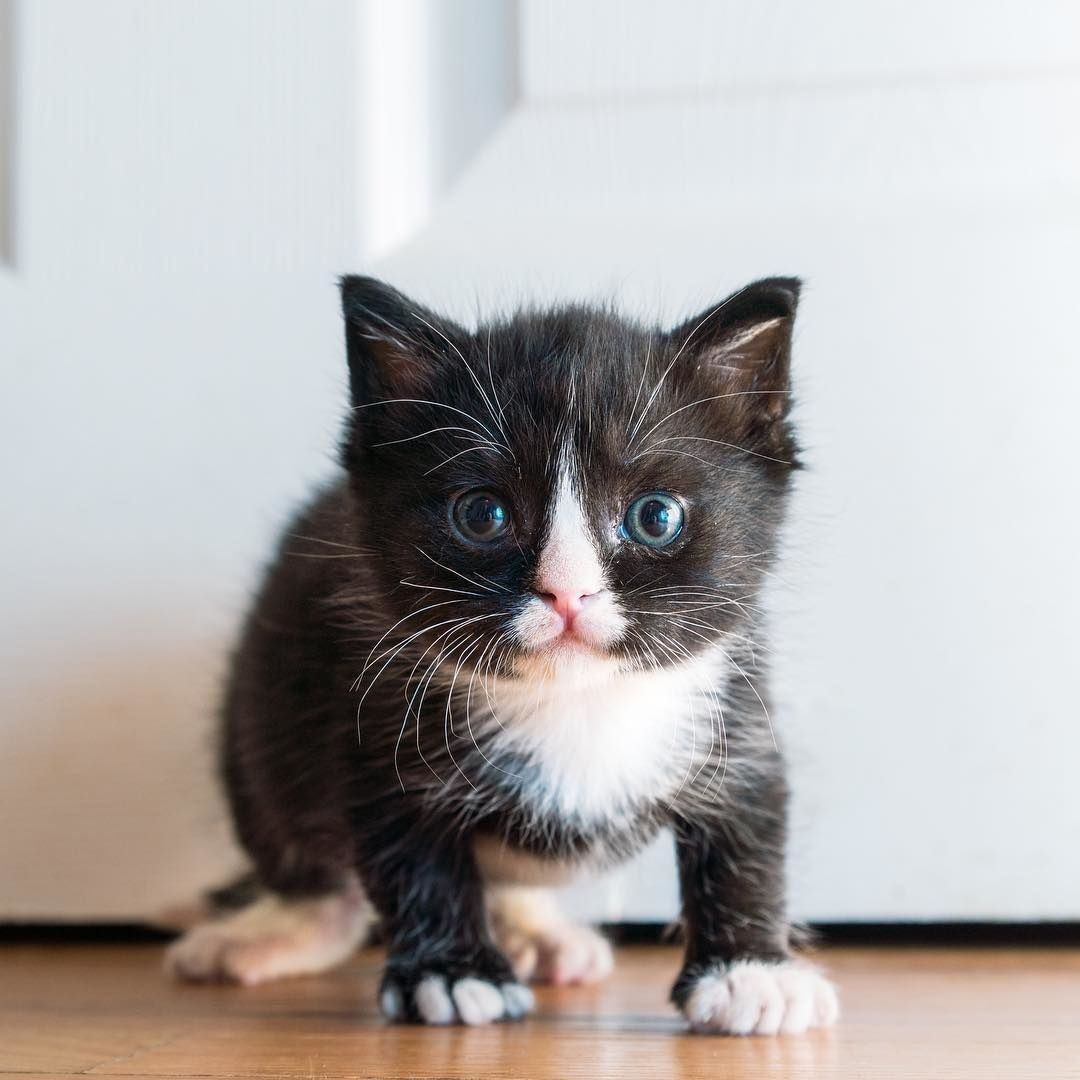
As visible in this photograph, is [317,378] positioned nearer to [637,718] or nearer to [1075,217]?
[637,718]

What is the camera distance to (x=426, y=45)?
1.51 meters

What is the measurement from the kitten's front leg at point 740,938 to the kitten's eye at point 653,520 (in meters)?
0.30

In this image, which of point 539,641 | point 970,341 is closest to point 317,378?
point 539,641

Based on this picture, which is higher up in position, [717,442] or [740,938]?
[717,442]

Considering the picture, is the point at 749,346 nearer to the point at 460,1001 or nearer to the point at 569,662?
the point at 569,662

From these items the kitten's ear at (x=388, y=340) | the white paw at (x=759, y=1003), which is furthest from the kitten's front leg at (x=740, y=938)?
the kitten's ear at (x=388, y=340)

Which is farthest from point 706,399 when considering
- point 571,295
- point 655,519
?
point 571,295

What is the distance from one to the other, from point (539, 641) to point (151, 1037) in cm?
45

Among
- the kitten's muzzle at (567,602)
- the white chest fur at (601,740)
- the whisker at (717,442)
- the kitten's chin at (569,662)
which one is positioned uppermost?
the whisker at (717,442)

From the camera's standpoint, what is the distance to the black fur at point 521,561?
3.44ft

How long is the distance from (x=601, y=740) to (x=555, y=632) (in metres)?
0.20

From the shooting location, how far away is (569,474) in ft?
3.37

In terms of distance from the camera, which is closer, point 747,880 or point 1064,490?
point 747,880

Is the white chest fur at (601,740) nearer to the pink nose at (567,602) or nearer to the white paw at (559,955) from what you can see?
the pink nose at (567,602)
